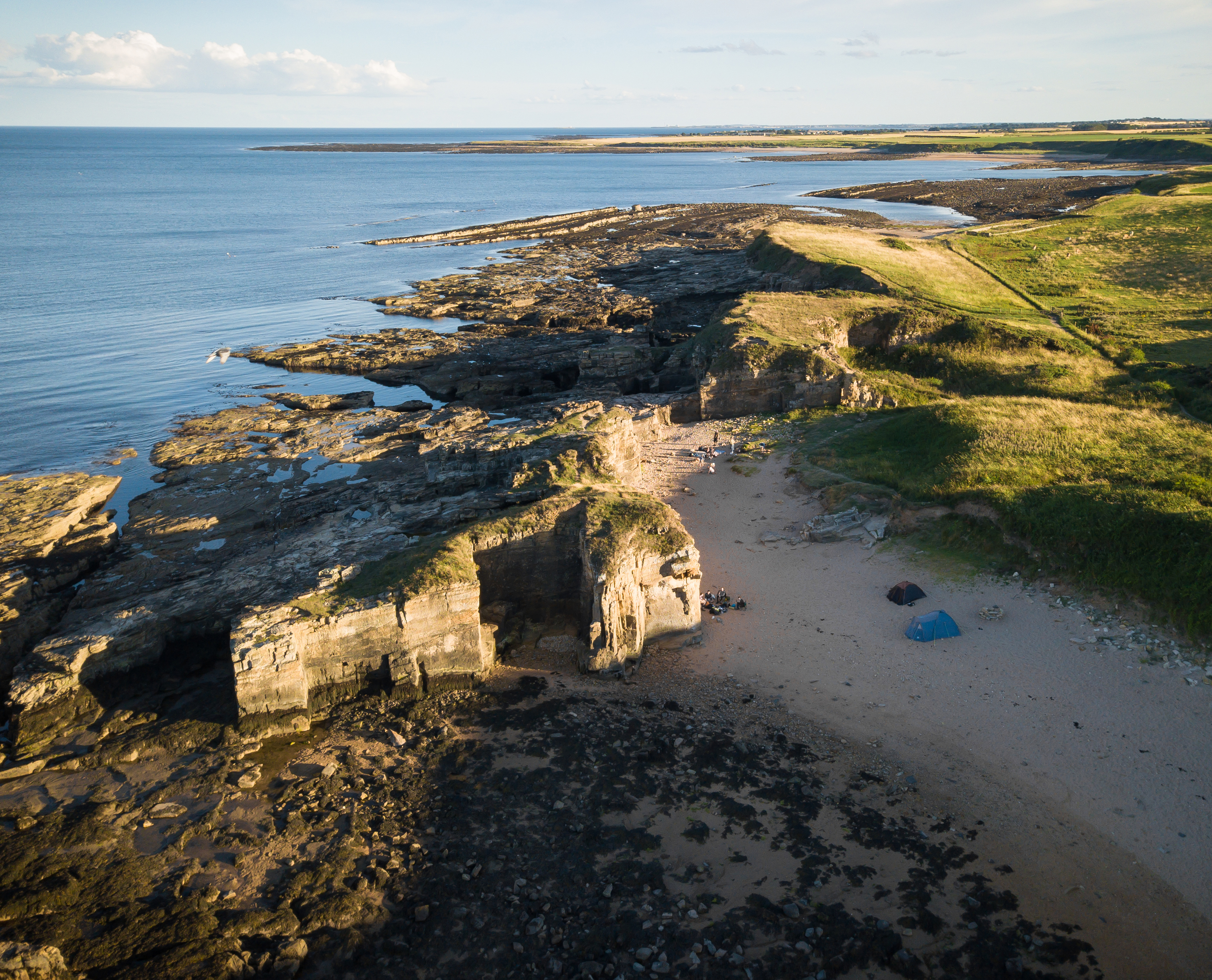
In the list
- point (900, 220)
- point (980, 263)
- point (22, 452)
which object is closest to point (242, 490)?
point (22, 452)

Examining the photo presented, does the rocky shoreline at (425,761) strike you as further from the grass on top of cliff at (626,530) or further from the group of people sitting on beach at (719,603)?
the group of people sitting on beach at (719,603)

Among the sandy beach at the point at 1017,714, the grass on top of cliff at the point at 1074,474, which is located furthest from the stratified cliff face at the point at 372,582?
the grass on top of cliff at the point at 1074,474

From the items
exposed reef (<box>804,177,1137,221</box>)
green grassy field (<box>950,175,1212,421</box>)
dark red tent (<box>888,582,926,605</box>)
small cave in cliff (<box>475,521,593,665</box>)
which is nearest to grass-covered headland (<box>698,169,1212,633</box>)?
green grassy field (<box>950,175,1212,421</box>)

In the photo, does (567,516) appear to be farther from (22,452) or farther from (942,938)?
(22,452)

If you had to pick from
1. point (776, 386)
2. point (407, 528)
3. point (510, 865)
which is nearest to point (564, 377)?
point (776, 386)

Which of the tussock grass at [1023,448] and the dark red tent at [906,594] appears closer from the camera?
the dark red tent at [906,594]

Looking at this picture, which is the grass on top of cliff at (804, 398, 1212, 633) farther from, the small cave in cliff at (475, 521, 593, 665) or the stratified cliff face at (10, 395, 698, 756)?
the small cave in cliff at (475, 521, 593, 665)

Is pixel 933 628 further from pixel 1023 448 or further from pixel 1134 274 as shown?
pixel 1134 274
